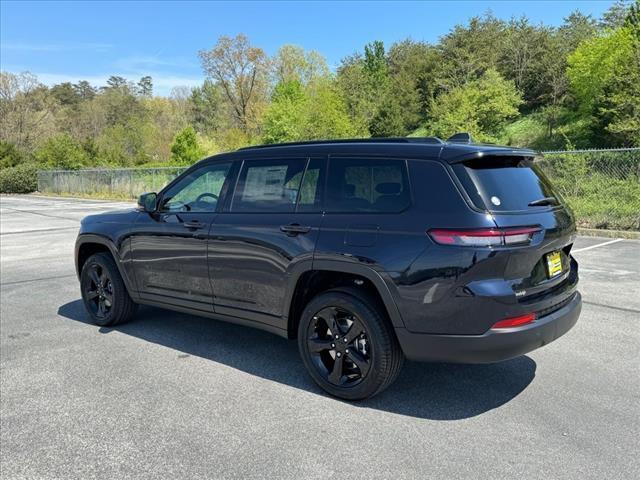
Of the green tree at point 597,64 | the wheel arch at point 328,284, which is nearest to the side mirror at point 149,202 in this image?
the wheel arch at point 328,284

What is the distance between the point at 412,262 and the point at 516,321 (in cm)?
72

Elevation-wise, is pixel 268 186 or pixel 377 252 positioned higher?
pixel 268 186

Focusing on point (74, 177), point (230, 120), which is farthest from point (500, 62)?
point (74, 177)

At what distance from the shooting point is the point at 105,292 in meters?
5.44

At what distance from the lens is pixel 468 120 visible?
119 ft

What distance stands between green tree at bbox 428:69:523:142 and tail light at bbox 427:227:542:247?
33.4 metres

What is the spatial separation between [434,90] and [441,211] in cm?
5071

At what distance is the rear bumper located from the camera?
307 centimetres

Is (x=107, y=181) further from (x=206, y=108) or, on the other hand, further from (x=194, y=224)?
(x=206, y=108)

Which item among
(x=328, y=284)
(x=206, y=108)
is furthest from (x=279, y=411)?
(x=206, y=108)

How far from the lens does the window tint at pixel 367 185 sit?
337 centimetres

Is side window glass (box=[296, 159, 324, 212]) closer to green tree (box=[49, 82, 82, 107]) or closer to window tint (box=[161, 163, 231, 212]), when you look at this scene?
window tint (box=[161, 163, 231, 212])

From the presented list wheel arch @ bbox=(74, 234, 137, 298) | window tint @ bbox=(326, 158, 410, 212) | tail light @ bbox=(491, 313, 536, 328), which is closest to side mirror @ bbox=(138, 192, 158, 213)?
wheel arch @ bbox=(74, 234, 137, 298)

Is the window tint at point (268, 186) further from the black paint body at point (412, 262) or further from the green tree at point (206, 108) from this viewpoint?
the green tree at point (206, 108)
